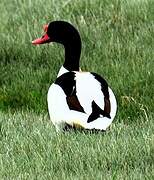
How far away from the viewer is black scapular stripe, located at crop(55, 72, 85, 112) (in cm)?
624

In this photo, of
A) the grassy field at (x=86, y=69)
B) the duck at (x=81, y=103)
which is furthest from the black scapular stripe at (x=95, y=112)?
the grassy field at (x=86, y=69)

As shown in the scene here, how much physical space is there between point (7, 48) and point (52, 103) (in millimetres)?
3935

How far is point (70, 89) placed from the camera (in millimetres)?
6355

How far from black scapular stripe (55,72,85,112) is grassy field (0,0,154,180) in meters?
0.27

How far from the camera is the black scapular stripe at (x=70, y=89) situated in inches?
246

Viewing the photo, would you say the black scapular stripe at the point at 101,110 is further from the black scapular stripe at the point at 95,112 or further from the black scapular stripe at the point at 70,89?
the black scapular stripe at the point at 70,89

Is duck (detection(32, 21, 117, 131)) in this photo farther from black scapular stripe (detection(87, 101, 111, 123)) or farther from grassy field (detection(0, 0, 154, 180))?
grassy field (detection(0, 0, 154, 180))

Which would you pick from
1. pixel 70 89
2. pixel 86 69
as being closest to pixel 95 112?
pixel 70 89

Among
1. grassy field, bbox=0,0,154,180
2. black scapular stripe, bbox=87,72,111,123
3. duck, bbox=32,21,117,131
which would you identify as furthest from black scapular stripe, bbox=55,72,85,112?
grassy field, bbox=0,0,154,180

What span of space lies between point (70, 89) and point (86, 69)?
3191 mm

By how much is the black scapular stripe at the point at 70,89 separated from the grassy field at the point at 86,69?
0.27m

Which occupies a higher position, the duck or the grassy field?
the duck

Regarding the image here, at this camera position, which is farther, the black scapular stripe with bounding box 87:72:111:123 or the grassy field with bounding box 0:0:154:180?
the black scapular stripe with bounding box 87:72:111:123

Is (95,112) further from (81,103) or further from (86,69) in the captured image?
(86,69)
